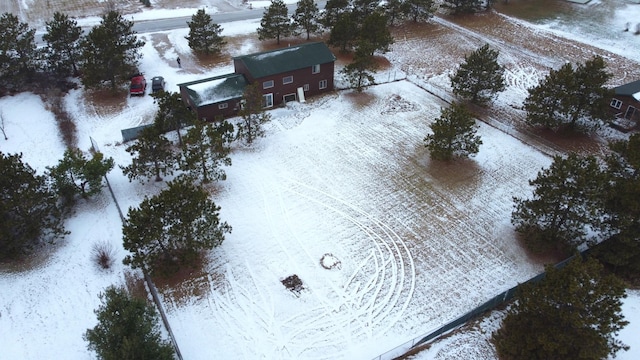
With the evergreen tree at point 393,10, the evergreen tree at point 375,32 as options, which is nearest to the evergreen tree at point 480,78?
the evergreen tree at point 375,32

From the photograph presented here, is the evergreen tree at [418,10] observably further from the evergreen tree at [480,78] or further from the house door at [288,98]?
the house door at [288,98]

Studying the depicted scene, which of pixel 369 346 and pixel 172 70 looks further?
pixel 172 70

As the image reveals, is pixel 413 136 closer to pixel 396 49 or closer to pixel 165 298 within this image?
pixel 396 49

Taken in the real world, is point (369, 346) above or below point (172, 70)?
below

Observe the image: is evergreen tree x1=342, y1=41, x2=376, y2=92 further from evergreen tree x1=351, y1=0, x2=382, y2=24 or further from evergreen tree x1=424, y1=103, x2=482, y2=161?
evergreen tree x1=351, y1=0, x2=382, y2=24

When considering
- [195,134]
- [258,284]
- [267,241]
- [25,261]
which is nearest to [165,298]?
[258,284]

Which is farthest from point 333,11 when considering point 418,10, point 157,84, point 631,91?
point 631,91

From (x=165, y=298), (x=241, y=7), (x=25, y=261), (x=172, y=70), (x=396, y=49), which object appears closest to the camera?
(x=165, y=298)
